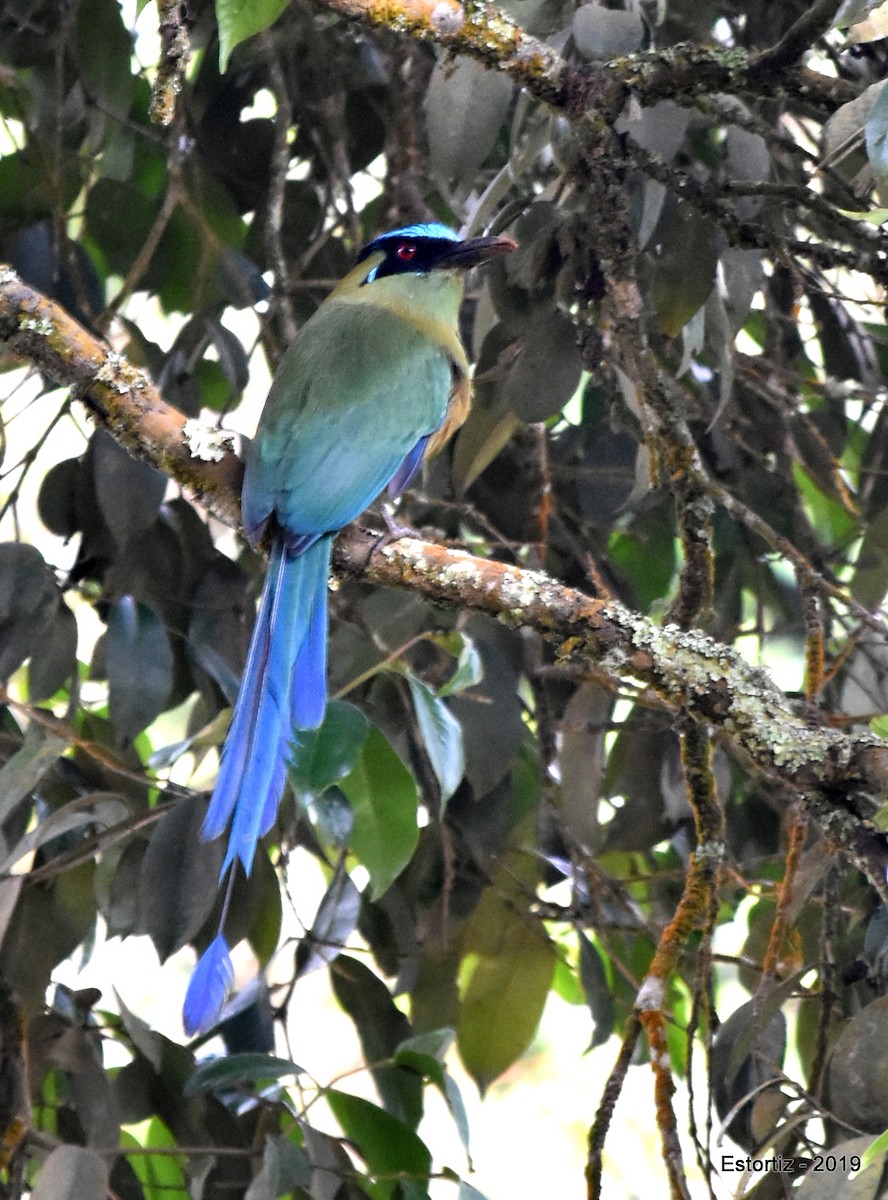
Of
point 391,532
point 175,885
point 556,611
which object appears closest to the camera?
point 556,611

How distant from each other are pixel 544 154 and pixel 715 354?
723mm

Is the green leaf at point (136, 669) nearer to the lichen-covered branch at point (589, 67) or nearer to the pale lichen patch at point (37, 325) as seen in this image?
the pale lichen patch at point (37, 325)

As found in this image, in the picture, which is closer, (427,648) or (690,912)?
(690,912)

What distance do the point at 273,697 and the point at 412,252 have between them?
965mm

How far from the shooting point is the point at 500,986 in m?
2.04

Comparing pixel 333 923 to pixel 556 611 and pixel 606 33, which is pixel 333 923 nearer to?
pixel 556 611

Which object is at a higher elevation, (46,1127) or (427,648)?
(427,648)

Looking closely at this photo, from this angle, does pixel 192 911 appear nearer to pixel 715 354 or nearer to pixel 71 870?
pixel 71 870

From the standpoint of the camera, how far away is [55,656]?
75.0 inches

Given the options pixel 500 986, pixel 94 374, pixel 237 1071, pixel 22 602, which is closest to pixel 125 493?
pixel 22 602

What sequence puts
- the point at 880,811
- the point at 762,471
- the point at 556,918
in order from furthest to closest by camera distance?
the point at 762,471
the point at 556,918
the point at 880,811

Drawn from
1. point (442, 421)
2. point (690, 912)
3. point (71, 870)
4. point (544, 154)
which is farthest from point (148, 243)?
point (690, 912)

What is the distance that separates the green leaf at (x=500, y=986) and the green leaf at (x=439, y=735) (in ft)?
1.56

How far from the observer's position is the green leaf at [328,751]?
1.52 metres
